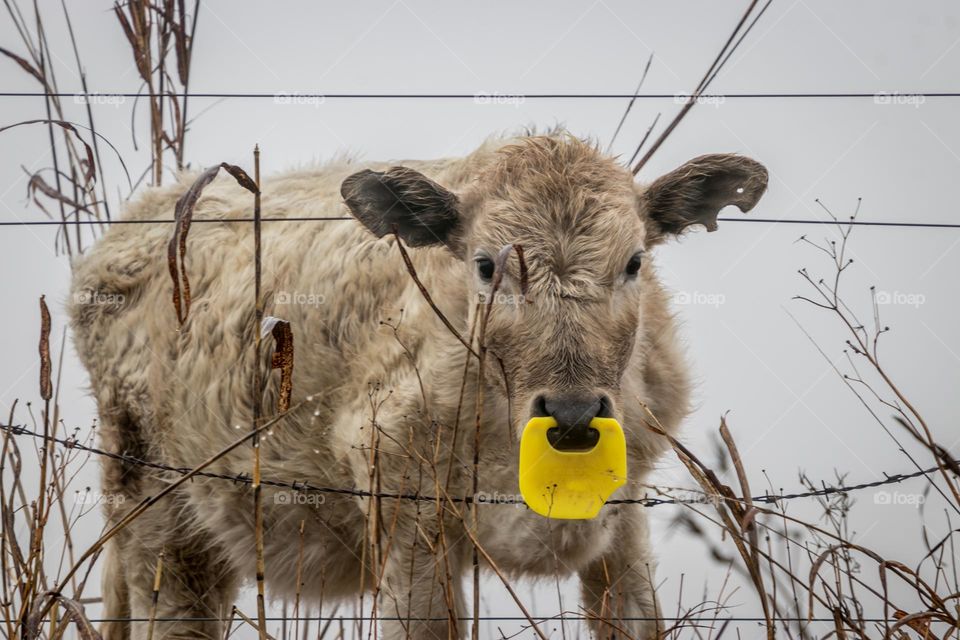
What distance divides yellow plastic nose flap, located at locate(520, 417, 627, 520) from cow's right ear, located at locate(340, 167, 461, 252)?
1.18m

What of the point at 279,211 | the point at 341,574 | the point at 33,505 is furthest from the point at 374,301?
the point at 33,505

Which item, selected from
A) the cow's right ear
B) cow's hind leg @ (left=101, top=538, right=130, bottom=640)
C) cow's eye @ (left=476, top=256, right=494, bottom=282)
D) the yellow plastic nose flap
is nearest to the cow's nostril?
the yellow plastic nose flap

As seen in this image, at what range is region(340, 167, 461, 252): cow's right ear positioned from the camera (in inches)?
170

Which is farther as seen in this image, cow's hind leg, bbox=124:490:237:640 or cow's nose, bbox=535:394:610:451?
cow's hind leg, bbox=124:490:237:640

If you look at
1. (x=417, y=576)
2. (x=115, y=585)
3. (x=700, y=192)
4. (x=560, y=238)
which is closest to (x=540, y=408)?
(x=560, y=238)

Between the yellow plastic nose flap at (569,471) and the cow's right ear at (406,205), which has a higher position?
the cow's right ear at (406,205)

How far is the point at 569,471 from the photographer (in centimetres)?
351

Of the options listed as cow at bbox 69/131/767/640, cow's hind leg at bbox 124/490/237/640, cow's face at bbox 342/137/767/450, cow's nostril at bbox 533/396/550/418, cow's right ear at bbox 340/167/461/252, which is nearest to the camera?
cow's nostril at bbox 533/396/550/418

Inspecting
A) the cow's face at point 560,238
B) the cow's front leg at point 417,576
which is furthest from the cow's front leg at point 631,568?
the cow's face at point 560,238

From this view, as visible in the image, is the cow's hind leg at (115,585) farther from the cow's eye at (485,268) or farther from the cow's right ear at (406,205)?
the cow's eye at (485,268)

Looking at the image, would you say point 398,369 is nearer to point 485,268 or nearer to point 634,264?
point 485,268

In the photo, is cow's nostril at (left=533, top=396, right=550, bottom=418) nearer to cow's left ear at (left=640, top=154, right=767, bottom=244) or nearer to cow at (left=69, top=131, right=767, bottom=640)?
cow at (left=69, top=131, right=767, bottom=640)

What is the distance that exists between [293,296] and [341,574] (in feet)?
4.74

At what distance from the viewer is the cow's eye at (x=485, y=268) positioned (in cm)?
416
